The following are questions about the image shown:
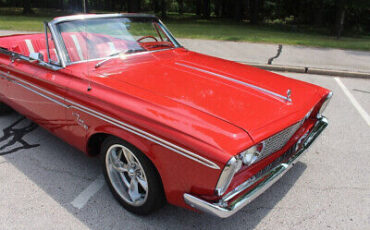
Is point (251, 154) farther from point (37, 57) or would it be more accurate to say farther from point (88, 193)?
point (37, 57)

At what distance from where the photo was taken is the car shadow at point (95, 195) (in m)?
2.29

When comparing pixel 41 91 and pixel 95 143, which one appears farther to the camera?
pixel 41 91

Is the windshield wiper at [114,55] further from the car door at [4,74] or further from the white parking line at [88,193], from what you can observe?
the car door at [4,74]

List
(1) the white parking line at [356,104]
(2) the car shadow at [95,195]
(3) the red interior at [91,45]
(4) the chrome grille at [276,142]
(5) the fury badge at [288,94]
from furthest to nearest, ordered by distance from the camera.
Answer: (1) the white parking line at [356,104], (3) the red interior at [91,45], (5) the fury badge at [288,94], (2) the car shadow at [95,195], (4) the chrome grille at [276,142]

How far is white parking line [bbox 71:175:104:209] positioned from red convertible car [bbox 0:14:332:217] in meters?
0.25

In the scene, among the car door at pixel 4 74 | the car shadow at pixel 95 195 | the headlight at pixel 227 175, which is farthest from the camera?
the car door at pixel 4 74

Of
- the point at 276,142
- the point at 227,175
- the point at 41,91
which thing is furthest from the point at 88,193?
the point at 276,142

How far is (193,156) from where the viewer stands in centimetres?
179

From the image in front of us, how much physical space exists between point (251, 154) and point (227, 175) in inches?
9.7

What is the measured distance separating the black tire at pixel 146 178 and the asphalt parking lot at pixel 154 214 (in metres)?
0.09

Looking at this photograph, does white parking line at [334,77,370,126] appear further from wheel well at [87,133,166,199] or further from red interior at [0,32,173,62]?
wheel well at [87,133,166,199]

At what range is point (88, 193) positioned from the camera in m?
2.61

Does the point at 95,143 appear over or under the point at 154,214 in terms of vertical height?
over

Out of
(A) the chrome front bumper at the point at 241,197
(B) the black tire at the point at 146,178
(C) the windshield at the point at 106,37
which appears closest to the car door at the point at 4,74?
(C) the windshield at the point at 106,37
